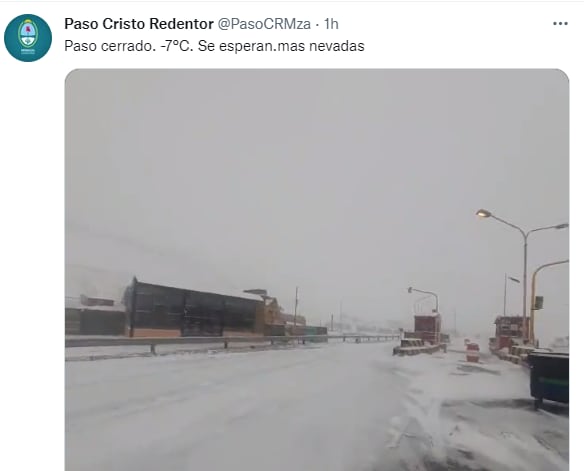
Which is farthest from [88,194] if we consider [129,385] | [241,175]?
[129,385]

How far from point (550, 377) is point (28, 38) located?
2.14 m

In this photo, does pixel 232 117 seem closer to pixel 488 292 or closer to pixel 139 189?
pixel 139 189

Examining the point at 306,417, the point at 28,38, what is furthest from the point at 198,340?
the point at 28,38

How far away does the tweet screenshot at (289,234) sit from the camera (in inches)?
54.4

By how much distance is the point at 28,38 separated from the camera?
1.38 m

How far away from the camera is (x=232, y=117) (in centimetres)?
151

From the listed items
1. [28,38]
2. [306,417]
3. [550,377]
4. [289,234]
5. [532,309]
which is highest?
[28,38]

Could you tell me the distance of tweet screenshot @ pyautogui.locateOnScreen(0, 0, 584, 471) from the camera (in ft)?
4.53

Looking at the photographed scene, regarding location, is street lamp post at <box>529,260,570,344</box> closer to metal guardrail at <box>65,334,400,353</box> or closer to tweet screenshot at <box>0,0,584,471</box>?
tweet screenshot at <box>0,0,584,471</box>

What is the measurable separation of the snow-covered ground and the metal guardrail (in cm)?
4

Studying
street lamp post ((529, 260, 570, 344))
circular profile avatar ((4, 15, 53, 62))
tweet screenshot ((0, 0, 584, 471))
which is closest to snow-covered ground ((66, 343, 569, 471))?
tweet screenshot ((0, 0, 584, 471))

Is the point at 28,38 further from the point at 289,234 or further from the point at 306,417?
the point at 306,417

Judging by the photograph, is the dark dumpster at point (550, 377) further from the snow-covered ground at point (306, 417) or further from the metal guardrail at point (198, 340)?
the metal guardrail at point (198, 340)

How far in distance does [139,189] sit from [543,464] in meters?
1.71
